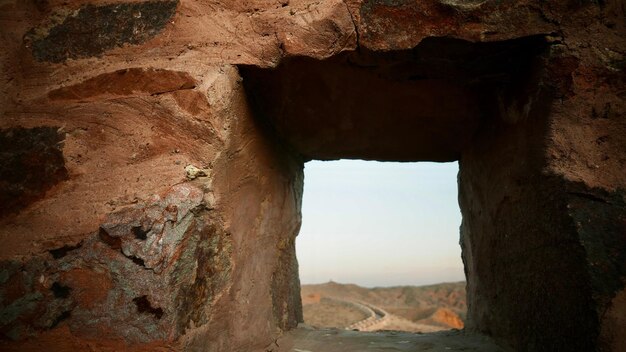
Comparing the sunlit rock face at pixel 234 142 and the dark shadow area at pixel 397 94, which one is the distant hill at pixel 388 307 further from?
the sunlit rock face at pixel 234 142

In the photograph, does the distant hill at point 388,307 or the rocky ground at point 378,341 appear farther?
the distant hill at point 388,307

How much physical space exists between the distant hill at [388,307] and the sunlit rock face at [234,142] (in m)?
3.28

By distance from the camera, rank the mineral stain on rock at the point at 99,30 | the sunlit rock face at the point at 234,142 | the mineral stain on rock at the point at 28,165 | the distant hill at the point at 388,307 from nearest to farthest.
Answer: the sunlit rock face at the point at 234,142 < the mineral stain on rock at the point at 28,165 < the mineral stain on rock at the point at 99,30 < the distant hill at the point at 388,307

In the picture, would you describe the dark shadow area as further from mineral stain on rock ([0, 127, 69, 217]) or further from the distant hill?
the distant hill

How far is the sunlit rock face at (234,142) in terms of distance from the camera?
0.86m

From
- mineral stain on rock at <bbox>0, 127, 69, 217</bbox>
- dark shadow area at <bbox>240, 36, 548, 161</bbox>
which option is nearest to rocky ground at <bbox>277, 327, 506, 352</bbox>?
dark shadow area at <bbox>240, 36, 548, 161</bbox>

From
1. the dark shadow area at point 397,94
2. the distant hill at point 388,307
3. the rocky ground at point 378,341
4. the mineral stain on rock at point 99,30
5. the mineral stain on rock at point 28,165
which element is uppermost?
the mineral stain on rock at point 99,30

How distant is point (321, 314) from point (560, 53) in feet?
17.5

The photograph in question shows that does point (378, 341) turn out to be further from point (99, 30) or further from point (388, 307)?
point (388, 307)

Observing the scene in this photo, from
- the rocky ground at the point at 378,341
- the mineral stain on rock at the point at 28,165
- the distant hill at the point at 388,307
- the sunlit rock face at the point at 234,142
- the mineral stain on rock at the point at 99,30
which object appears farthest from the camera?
the distant hill at the point at 388,307

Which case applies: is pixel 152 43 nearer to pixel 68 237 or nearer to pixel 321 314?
pixel 68 237

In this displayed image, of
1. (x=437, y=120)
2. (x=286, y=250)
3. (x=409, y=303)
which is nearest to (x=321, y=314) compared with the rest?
Answer: (x=409, y=303)

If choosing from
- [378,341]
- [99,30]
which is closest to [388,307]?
[378,341]

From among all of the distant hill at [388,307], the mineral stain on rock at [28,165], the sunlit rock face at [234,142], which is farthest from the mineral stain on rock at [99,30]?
the distant hill at [388,307]
